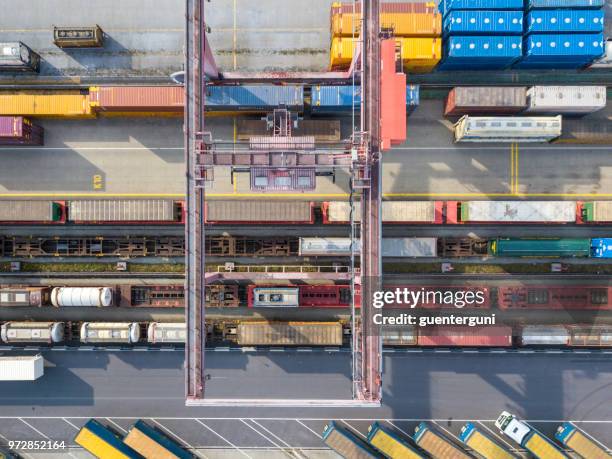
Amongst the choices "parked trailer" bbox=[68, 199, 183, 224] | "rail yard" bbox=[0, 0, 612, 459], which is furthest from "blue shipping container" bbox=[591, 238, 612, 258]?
"parked trailer" bbox=[68, 199, 183, 224]

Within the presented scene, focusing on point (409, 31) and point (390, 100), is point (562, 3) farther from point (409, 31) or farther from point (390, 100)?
point (390, 100)

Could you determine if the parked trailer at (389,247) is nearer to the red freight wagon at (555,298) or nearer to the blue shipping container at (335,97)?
the red freight wagon at (555,298)

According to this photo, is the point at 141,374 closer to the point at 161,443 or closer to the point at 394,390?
the point at 161,443

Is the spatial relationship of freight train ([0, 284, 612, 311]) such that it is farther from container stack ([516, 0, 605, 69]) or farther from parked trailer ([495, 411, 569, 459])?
container stack ([516, 0, 605, 69])

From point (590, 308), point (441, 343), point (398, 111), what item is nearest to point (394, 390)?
point (441, 343)

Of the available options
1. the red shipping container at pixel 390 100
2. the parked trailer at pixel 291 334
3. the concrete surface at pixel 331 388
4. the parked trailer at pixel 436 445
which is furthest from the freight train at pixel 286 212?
the parked trailer at pixel 436 445

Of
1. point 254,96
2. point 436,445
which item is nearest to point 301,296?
point 436,445
